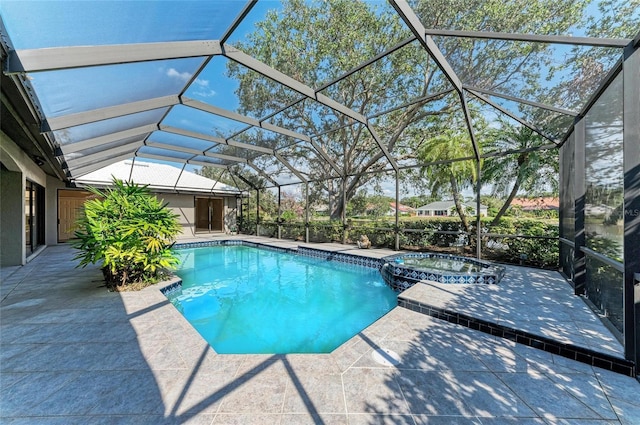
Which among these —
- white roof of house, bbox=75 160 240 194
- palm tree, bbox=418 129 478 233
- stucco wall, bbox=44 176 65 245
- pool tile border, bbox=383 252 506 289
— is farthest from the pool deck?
white roof of house, bbox=75 160 240 194

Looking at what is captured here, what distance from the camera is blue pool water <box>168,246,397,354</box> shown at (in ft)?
12.7

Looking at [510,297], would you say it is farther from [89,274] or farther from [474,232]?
[89,274]

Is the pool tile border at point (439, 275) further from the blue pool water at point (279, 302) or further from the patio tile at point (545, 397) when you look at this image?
the patio tile at point (545, 397)

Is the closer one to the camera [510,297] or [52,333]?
[52,333]

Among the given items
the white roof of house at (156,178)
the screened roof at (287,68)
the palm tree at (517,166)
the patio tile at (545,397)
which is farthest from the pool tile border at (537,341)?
the white roof of house at (156,178)

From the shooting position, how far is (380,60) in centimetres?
809

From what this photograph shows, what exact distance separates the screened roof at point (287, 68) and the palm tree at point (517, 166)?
43cm

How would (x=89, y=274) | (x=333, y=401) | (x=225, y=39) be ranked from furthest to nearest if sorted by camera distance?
(x=89, y=274), (x=225, y=39), (x=333, y=401)

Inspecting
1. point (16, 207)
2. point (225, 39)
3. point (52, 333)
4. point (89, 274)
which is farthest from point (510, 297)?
point (16, 207)

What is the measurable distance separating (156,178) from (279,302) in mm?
12024

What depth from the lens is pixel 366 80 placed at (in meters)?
8.86

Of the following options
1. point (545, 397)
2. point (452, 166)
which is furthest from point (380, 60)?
point (545, 397)

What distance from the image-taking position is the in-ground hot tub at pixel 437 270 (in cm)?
513

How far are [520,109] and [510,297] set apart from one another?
399cm
